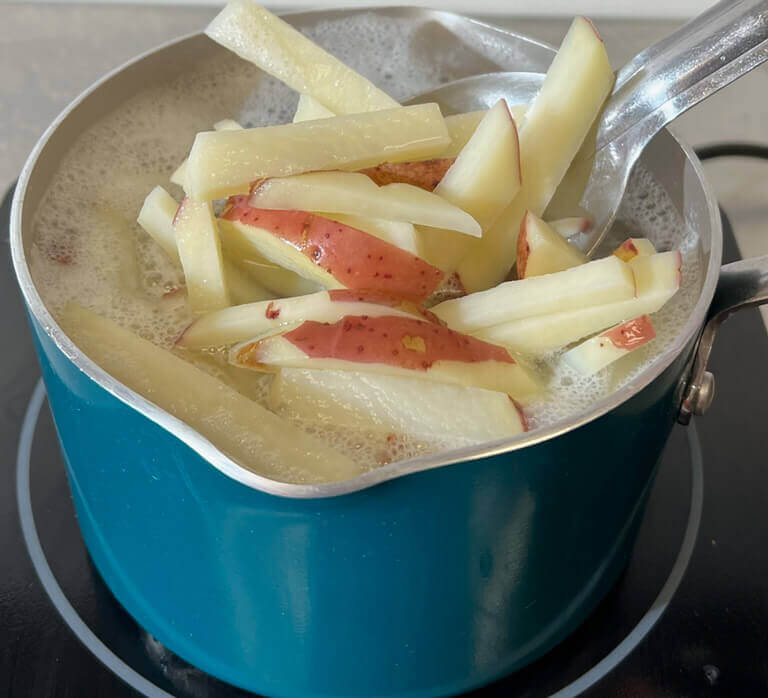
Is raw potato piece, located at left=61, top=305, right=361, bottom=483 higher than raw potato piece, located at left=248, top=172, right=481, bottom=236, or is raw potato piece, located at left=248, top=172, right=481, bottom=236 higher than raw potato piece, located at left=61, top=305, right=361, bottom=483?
raw potato piece, located at left=248, top=172, right=481, bottom=236

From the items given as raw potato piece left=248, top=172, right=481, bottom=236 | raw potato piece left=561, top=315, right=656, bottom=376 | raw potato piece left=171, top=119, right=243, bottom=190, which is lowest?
raw potato piece left=561, top=315, right=656, bottom=376

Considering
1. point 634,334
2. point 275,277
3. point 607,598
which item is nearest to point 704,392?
point 634,334

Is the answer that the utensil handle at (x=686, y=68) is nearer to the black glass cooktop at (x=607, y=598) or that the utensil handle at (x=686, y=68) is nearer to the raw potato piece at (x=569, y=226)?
the raw potato piece at (x=569, y=226)

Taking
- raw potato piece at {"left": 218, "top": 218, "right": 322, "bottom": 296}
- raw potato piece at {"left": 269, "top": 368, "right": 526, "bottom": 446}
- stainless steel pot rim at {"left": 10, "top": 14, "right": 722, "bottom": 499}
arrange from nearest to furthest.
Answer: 1. stainless steel pot rim at {"left": 10, "top": 14, "right": 722, "bottom": 499}
2. raw potato piece at {"left": 269, "top": 368, "right": 526, "bottom": 446}
3. raw potato piece at {"left": 218, "top": 218, "right": 322, "bottom": 296}

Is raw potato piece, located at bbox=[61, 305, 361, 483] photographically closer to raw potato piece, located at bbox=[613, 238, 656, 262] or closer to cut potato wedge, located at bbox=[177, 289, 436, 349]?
cut potato wedge, located at bbox=[177, 289, 436, 349]

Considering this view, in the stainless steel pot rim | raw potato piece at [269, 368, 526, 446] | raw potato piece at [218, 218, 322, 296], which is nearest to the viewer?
the stainless steel pot rim

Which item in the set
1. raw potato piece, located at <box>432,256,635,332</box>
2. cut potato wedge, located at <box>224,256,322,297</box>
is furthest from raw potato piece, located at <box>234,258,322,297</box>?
raw potato piece, located at <box>432,256,635,332</box>
